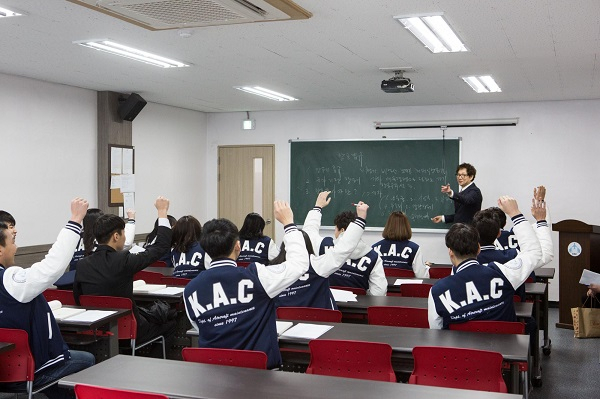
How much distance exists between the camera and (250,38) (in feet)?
16.3

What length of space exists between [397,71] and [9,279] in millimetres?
4336

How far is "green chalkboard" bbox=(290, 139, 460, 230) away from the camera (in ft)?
29.8

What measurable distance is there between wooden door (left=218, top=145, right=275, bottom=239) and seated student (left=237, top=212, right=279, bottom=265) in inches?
147

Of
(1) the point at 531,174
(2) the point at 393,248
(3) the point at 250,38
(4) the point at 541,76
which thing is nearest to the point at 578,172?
(1) the point at 531,174

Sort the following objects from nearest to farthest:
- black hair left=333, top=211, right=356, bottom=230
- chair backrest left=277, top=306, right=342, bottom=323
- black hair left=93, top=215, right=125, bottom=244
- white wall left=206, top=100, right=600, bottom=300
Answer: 1. chair backrest left=277, top=306, right=342, bottom=323
2. black hair left=93, top=215, right=125, bottom=244
3. black hair left=333, top=211, right=356, bottom=230
4. white wall left=206, top=100, right=600, bottom=300

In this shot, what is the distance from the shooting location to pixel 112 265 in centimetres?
433

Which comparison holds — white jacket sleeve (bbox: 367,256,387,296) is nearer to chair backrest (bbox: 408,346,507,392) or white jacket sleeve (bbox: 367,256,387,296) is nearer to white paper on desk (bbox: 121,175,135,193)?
chair backrest (bbox: 408,346,507,392)

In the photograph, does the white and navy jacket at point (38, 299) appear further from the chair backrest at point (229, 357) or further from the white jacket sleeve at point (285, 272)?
the white jacket sleeve at point (285, 272)

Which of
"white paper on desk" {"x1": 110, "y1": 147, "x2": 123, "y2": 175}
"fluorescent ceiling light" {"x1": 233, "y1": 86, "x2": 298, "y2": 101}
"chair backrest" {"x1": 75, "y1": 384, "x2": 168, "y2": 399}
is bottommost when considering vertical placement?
"chair backrest" {"x1": 75, "y1": 384, "x2": 168, "y2": 399}

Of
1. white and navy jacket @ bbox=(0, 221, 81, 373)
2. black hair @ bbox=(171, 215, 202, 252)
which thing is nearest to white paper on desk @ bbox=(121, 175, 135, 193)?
black hair @ bbox=(171, 215, 202, 252)

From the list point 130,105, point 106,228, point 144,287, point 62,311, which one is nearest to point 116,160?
point 130,105

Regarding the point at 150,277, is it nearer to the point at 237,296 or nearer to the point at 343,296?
the point at 343,296

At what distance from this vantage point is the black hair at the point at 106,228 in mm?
4297

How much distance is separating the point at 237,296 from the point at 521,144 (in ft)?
21.9
